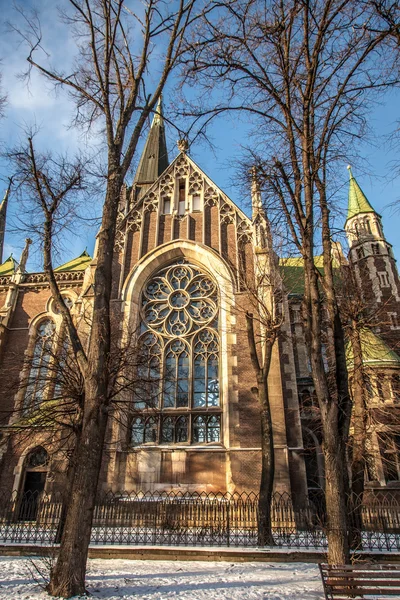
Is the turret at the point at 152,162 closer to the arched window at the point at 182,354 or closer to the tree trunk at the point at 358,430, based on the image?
the arched window at the point at 182,354

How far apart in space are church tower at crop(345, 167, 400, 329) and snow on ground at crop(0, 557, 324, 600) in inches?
694

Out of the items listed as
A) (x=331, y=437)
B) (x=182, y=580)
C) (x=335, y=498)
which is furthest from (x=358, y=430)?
(x=182, y=580)

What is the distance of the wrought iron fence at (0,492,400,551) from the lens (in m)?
9.59

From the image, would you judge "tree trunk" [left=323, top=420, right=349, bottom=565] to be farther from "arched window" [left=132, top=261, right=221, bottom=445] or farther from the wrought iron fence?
"arched window" [left=132, top=261, right=221, bottom=445]

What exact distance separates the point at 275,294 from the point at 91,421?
10733mm

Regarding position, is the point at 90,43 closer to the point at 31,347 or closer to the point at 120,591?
the point at 120,591

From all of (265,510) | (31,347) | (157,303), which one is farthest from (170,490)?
(31,347)

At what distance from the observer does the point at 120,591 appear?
5848 mm

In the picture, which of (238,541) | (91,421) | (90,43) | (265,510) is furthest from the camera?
(265,510)

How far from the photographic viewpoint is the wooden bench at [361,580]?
4625 millimetres

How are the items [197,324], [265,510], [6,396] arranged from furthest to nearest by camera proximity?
[6,396] → [197,324] → [265,510]

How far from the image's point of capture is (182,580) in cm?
657

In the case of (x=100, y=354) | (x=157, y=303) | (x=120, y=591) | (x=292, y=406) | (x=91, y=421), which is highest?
(x=157, y=303)

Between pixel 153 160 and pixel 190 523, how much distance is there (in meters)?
27.9
